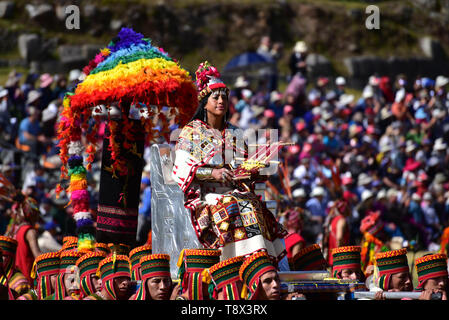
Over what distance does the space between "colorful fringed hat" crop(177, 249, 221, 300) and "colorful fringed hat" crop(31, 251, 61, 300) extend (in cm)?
190

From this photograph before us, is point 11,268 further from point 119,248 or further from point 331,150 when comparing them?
point 331,150

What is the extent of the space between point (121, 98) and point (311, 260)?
2901mm

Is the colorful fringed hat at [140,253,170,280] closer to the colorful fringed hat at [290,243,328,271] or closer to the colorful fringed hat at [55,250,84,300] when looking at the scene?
the colorful fringed hat at [55,250,84,300]

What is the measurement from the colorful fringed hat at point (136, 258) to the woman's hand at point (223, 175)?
1.29 m

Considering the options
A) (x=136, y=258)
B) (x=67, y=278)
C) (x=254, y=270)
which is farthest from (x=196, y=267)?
(x=67, y=278)

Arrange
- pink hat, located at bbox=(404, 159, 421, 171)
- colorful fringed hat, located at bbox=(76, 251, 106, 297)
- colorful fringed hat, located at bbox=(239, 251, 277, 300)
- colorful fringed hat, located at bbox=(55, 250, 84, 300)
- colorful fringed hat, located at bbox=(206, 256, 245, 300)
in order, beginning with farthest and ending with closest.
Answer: pink hat, located at bbox=(404, 159, 421, 171)
colorful fringed hat, located at bbox=(55, 250, 84, 300)
colorful fringed hat, located at bbox=(76, 251, 106, 297)
colorful fringed hat, located at bbox=(206, 256, 245, 300)
colorful fringed hat, located at bbox=(239, 251, 277, 300)

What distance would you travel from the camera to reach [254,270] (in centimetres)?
745

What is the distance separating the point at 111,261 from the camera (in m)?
8.55

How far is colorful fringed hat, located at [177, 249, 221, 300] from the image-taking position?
8062 mm

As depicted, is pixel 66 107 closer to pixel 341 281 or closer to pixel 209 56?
pixel 341 281

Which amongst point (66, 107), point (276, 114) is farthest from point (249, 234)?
point (276, 114)

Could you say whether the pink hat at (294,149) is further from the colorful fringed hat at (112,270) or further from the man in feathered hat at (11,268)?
the colorful fringed hat at (112,270)

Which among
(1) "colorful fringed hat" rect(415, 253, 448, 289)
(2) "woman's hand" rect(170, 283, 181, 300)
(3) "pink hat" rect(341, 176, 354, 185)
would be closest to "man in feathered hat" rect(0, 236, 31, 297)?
(2) "woman's hand" rect(170, 283, 181, 300)

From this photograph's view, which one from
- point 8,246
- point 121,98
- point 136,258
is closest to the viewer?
point 136,258
